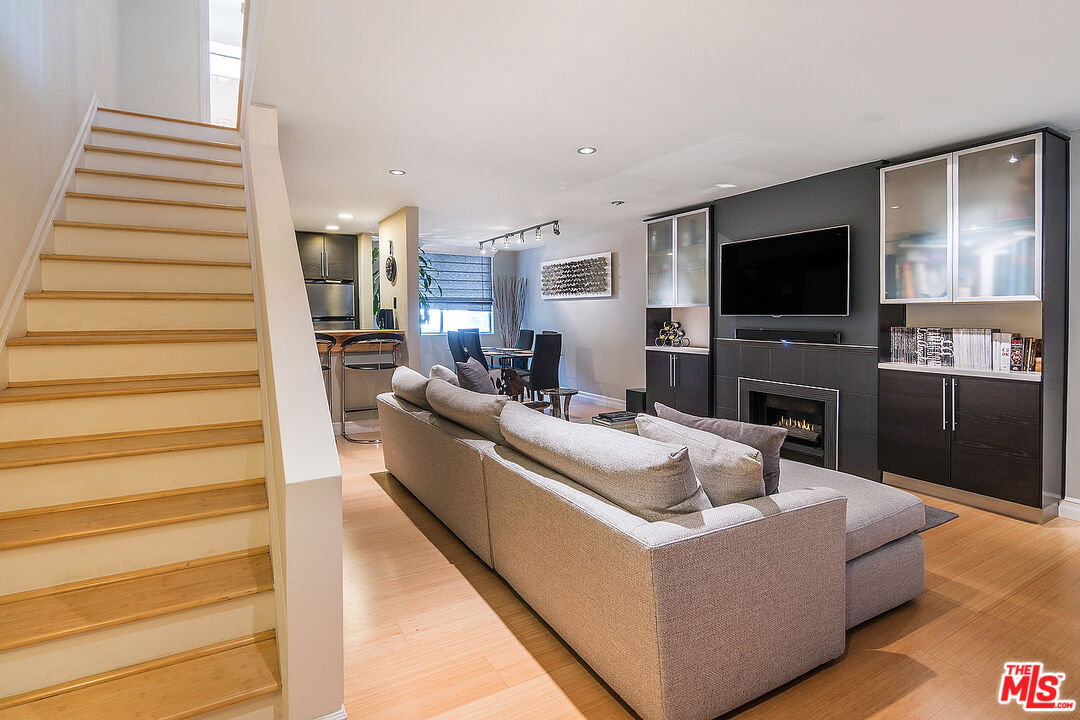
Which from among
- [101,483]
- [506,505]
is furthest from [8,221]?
[506,505]

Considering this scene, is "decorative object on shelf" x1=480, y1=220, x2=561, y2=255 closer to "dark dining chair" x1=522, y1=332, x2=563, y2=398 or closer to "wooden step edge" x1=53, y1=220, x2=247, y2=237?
"dark dining chair" x1=522, y1=332, x2=563, y2=398

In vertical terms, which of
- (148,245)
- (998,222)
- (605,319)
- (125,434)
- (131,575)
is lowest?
(131,575)

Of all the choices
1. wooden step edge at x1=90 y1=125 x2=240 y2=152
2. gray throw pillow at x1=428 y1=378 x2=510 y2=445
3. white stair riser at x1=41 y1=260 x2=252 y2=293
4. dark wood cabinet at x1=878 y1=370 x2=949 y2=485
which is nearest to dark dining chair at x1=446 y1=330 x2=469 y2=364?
wooden step edge at x1=90 y1=125 x2=240 y2=152

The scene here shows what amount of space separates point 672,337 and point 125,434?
5234mm

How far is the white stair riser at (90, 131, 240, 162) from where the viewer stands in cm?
354

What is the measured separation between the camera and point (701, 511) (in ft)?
5.66

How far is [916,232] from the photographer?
3.85 meters

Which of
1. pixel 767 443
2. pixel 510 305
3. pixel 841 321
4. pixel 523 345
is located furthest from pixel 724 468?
pixel 510 305

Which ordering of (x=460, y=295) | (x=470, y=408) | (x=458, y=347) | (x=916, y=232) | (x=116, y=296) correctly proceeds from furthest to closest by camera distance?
(x=460, y=295), (x=458, y=347), (x=916, y=232), (x=470, y=408), (x=116, y=296)

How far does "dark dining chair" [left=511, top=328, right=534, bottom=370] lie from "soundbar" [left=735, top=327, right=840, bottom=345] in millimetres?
3443

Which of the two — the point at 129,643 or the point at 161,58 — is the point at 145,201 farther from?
the point at 161,58

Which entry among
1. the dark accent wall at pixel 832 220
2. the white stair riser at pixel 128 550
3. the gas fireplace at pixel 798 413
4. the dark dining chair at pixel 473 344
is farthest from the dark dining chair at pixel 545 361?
the white stair riser at pixel 128 550

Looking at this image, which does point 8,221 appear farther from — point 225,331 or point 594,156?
point 594,156

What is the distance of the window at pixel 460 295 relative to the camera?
927cm
